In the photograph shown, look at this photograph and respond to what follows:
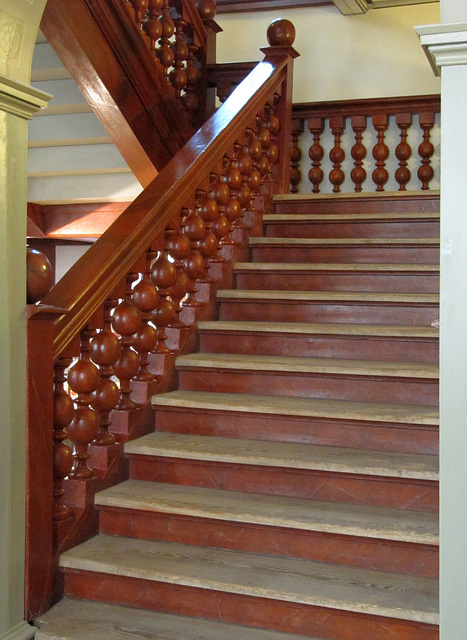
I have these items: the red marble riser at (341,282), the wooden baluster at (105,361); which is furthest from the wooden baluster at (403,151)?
the wooden baluster at (105,361)

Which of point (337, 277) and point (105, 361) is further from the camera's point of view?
point (337, 277)

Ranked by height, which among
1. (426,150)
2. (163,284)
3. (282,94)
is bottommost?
(163,284)

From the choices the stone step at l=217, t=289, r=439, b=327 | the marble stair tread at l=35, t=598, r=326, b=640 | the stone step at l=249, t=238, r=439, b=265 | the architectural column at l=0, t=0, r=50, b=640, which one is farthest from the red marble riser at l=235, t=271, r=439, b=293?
the marble stair tread at l=35, t=598, r=326, b=640

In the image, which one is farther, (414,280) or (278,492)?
(414,280)

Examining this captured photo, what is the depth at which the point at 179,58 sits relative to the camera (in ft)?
14.1

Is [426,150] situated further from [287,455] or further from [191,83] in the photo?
[287,455]

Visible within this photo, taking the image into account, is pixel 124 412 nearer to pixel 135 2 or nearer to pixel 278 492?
pixel 278 492

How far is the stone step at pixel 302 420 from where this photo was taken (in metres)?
2.80

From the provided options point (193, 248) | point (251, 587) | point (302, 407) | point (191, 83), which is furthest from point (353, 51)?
point (251, 587)

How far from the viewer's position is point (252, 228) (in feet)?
13.9

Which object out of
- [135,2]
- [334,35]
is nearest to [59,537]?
[135,2]

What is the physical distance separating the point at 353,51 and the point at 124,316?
3.65 metres

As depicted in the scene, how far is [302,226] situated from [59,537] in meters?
2.36

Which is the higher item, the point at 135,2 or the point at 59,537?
the point at 135,2
